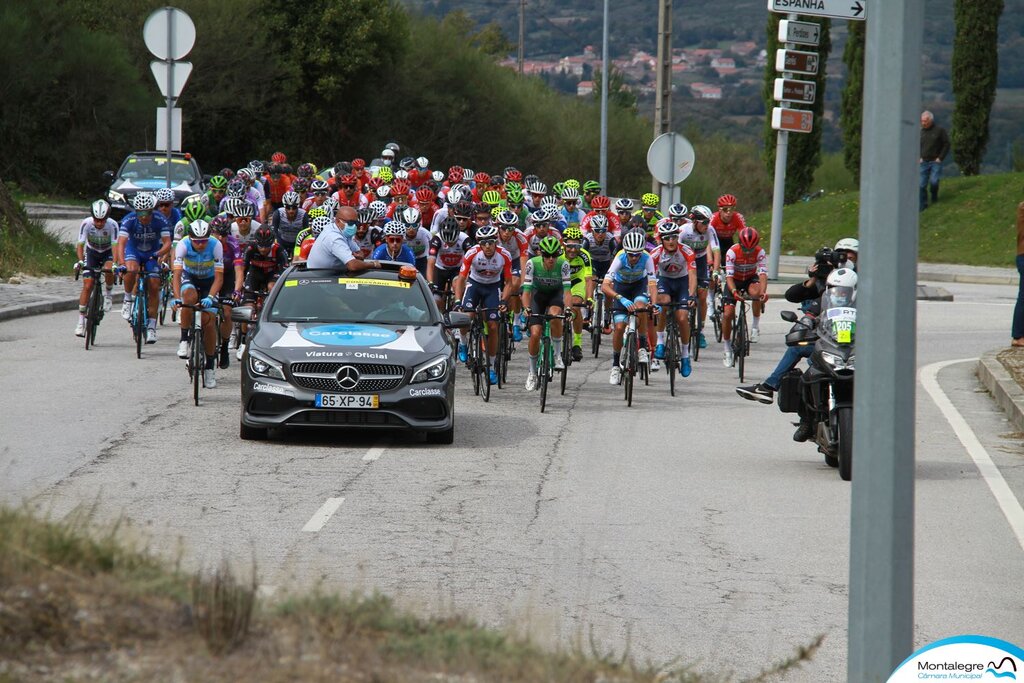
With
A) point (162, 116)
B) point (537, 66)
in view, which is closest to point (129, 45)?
point (162, 116)

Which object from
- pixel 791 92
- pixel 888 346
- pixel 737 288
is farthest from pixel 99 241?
pixel 888 346

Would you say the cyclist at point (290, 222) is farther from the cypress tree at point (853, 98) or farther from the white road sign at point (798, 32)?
the cypress tree at point (853, 98)

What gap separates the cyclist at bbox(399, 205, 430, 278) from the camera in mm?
19516

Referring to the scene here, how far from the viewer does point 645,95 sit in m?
198

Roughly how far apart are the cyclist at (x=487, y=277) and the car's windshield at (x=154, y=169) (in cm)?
2221

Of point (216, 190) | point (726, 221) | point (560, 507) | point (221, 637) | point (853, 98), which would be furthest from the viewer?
point (853, 98)

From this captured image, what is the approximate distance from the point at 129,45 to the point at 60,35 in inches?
173

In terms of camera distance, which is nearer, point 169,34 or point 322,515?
point 322,515

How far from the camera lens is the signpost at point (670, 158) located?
24.8 metres

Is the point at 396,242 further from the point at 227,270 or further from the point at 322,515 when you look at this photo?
the point at 322,515

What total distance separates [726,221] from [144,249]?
746 cm

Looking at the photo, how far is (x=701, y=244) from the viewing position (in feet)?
69.4

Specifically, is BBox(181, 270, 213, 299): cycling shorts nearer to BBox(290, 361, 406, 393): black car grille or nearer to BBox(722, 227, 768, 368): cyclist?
BBox(290, 361, 406, 393): black car grille

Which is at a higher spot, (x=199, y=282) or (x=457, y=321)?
(x=199, y=282)
